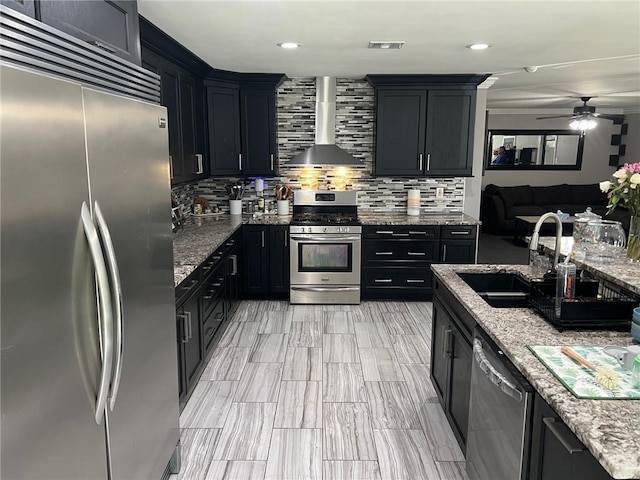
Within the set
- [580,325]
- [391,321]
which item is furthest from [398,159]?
[580,325]

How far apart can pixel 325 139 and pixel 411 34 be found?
209 centimetres

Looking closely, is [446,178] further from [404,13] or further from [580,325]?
[580,325]

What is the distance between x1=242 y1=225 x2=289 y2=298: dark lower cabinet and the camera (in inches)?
195

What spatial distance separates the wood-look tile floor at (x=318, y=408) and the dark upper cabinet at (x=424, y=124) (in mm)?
1789

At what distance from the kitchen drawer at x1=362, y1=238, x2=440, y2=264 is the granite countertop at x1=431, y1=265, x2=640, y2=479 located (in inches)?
98.9

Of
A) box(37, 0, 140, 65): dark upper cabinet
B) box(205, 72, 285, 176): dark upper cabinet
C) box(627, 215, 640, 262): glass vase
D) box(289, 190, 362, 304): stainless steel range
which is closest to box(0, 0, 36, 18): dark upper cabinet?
box(37, 0, 140, 65): dark upper cabinet

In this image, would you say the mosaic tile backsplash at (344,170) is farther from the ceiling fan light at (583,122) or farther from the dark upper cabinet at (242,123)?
the ceiling fan light at (583,122)

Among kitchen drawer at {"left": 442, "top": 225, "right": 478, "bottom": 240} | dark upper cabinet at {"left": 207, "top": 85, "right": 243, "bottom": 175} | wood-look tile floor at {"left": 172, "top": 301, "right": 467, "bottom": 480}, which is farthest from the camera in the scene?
kitchen drawer at {"left": 442, "top": 225, "right": 478, "bottom": 240}

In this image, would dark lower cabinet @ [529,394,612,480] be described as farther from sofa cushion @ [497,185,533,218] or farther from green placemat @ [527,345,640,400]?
sofa cushion @ [497,185,533,218]

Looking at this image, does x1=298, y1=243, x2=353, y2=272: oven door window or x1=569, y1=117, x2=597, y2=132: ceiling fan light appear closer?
x1=298, y1=243, x2=353, y2=272: oven door window

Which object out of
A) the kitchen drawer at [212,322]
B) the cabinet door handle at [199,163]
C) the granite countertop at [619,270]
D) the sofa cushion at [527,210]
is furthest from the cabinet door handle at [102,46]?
the sofa cushion at [527,210]

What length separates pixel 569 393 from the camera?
54.5 inches

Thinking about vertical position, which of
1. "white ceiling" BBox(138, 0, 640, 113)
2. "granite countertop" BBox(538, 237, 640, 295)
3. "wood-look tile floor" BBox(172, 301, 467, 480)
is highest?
"white ceiling" BBox(138, 0, 640, 113)

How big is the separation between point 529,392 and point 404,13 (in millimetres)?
2227
